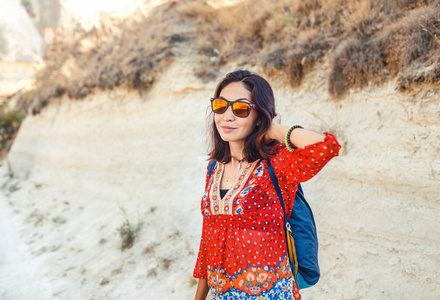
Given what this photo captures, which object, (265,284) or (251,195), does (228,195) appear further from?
(265,284)

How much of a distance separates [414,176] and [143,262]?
3.72m

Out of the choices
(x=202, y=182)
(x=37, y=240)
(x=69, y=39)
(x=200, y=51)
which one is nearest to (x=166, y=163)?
(x=202, y=182)

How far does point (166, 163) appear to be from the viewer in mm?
5781

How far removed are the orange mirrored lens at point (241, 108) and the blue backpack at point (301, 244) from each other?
309mm

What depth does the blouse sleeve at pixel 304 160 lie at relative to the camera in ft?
4.25

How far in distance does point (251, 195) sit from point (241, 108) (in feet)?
1.63

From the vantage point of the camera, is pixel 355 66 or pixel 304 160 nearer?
pixel 304 160

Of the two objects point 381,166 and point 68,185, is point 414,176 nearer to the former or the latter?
point 381,166

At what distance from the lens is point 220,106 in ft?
5.58

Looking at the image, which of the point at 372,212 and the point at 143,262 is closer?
the point at 372,212

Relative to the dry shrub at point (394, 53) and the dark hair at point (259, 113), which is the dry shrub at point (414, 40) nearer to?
the dry shrub at point (394, 53)

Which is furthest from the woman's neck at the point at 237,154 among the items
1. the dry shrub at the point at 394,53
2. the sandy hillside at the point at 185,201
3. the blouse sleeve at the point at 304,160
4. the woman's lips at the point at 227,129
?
the dry shrub at the point at 394,53

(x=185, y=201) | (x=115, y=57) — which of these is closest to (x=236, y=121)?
(x=185, y=201)

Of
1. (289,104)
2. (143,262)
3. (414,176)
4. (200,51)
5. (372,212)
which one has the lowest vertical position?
(143,262)
